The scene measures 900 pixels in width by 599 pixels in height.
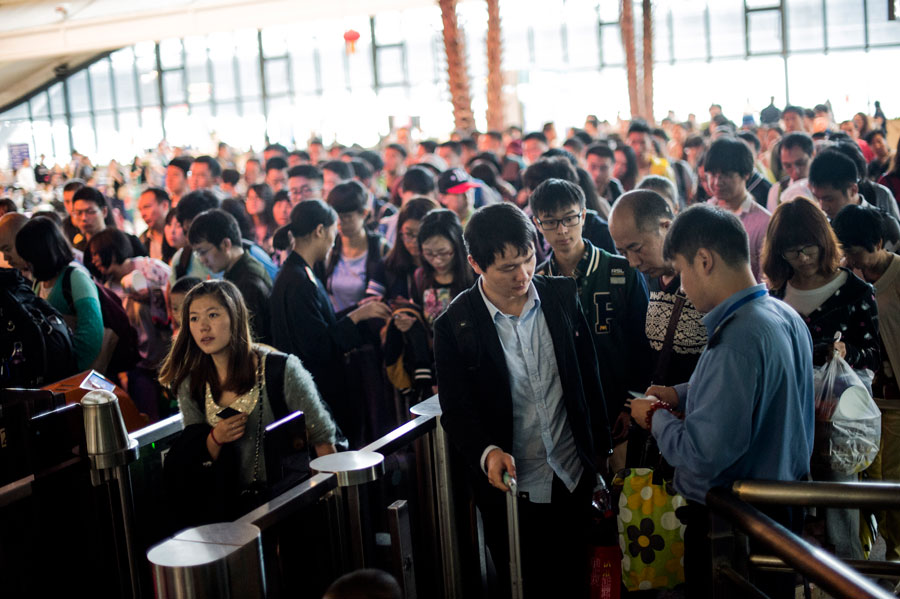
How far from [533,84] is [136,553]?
25.0 metres

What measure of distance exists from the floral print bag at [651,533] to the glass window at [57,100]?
3475cm

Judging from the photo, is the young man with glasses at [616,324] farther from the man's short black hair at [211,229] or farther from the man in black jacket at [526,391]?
the man's short black hair at [211,229]

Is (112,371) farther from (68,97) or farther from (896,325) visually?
(68,97)

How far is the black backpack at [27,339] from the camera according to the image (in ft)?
13.8

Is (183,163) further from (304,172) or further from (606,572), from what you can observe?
(606,572)

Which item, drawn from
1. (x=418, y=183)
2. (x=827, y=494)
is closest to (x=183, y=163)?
(x=418, y=183)

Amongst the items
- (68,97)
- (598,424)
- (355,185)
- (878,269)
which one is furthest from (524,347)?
(68,97)

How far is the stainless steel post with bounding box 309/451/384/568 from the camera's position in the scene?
2.30 meters

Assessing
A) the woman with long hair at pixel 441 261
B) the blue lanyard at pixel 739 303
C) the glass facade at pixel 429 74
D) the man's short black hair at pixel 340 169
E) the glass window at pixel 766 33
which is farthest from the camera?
the glass window at pixel 766 33

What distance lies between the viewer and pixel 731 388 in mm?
2221

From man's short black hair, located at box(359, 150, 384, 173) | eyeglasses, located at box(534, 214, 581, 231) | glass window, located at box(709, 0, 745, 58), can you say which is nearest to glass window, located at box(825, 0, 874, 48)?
glass window, located at box(709, 0, 745, 58)

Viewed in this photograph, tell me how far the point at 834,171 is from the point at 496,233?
8.99 feet

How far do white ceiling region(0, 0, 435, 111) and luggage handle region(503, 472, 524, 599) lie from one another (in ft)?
75.1

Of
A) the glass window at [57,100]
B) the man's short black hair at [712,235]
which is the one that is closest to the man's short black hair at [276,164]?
the man's short black hair at [712,235]
